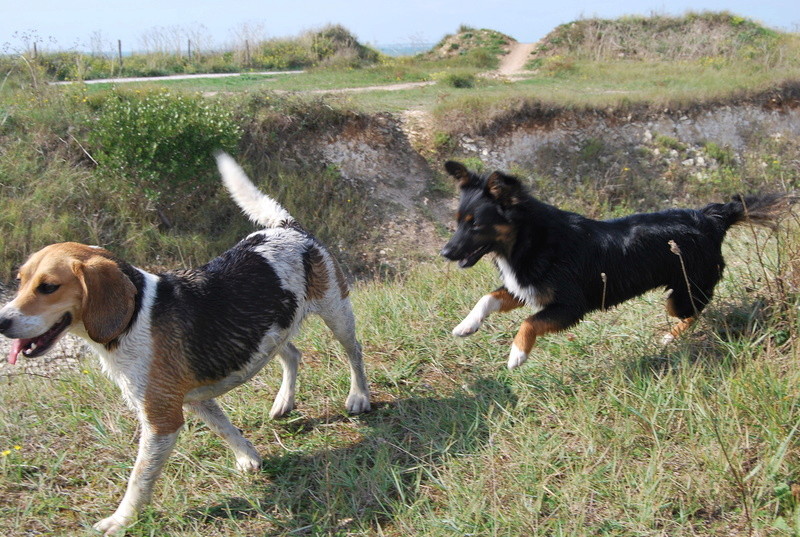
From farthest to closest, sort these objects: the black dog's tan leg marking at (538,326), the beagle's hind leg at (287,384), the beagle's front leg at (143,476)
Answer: the beagle's hind leg at (287,384)
the black dog's tan leg marking at (538,326)
the beagle's front leg at (143,476)

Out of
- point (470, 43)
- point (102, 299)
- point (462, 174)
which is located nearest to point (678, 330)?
point (462, 174)

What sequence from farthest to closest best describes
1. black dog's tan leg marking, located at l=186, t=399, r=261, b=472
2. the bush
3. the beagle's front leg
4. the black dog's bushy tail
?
the bush < the black dog's bushy tail < black dog's tan leg marking, located at l=186, t=399, r=261, b=472 < the beagle's front leg

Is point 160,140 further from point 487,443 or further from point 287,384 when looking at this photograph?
point 487,443

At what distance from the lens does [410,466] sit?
12.6 feet

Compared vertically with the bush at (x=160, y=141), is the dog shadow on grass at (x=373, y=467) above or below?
below

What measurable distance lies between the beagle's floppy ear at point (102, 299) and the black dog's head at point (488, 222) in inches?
79.8

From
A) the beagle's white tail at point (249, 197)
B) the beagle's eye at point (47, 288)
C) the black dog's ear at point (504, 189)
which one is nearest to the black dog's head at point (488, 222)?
the black dog's ear at point (504, 189)

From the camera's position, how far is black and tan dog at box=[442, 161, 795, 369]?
173 inches

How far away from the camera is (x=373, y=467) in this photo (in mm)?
3887

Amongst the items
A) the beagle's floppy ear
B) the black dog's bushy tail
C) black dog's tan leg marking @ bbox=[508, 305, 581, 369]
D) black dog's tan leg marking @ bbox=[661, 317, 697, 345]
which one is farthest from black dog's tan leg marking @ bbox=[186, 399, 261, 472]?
the black dog's bushy tail

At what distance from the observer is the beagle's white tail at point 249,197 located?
178 inches

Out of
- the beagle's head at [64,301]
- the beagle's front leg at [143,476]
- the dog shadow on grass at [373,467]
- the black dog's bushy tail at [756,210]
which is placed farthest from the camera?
the black dog's bushy tail at [756,210]

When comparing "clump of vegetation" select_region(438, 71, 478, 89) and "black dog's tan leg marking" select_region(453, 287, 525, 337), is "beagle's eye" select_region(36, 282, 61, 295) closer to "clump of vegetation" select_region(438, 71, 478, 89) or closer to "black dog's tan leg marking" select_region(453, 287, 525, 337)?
"black dog's tan leg marking" select_region(453, 287, 525, 337)

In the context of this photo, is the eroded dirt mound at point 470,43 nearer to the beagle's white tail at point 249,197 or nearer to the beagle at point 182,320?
the beagle's white tail at point 249,197
